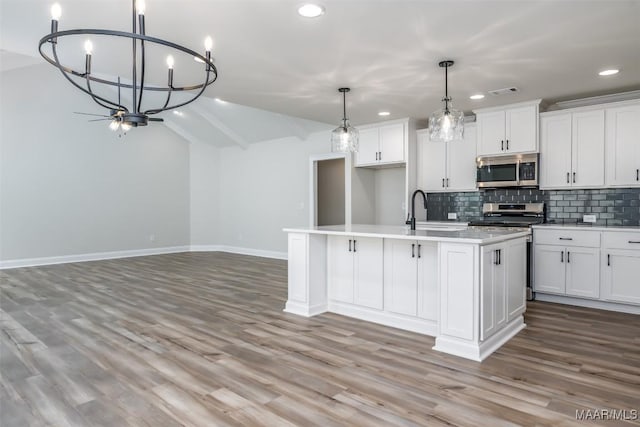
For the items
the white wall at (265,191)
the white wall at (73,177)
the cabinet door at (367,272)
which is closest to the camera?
the cabinet door at (367,272)

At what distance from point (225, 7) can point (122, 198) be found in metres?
6.81

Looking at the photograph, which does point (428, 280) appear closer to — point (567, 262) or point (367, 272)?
point (367, 272)

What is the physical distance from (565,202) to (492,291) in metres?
2.75

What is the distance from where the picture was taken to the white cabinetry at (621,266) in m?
4.20

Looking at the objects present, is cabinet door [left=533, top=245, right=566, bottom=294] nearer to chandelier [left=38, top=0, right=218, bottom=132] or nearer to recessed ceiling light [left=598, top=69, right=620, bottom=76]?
recessed ceiling light [left=598, top=69, right=620, bottom=76]

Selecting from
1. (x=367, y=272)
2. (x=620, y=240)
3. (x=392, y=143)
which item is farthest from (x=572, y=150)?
(x=367, y=272)

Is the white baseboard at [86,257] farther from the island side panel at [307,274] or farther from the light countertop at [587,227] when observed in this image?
the light countertop at [587,227]

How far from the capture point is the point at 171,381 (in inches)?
104

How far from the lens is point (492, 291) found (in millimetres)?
3203

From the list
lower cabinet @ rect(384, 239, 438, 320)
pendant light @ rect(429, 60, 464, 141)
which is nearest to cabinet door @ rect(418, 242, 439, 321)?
lower cabinet @ rect(384, 239, 438, 320)

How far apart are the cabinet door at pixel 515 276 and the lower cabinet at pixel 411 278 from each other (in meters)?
0.61

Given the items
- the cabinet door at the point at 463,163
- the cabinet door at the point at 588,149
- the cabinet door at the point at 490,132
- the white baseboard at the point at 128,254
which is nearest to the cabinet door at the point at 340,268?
the cabinet door at the point at 463,163

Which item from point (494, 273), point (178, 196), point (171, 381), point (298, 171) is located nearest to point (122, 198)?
point (178, 196)

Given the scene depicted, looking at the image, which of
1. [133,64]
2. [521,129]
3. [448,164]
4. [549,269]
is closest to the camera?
[133,64]
